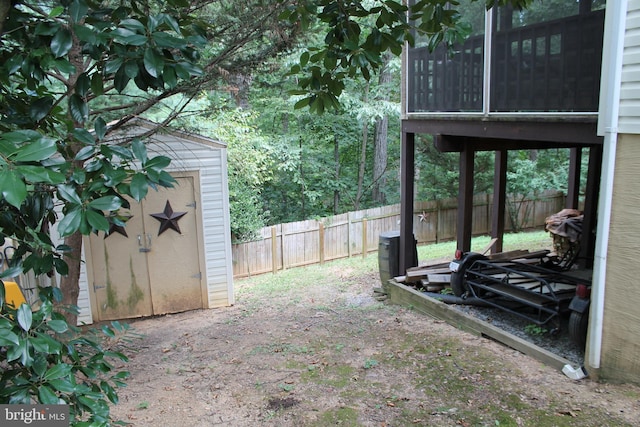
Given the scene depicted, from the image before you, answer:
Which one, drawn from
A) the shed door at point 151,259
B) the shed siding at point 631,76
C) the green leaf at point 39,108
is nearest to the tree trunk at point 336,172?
the shed door at point 151,259

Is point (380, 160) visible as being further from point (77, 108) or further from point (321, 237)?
point (77, 108)

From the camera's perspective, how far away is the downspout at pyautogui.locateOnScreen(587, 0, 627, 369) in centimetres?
387

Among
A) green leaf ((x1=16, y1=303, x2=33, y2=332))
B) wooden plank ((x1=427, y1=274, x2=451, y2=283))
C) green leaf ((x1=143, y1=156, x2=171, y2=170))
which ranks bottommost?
wooden plank ((x1=427, y1=274, x2=451, y2=283))

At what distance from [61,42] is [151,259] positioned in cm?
627

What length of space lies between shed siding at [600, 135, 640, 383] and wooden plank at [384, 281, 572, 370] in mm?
508

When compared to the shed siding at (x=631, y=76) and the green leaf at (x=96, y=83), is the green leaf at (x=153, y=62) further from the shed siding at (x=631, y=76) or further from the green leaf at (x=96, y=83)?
the shed siding at (x=631, y=76)

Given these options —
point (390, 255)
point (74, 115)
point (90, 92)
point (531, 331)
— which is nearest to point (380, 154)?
point (390, 255)

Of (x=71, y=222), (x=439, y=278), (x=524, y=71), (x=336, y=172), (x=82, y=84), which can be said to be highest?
(x=524, y=71)

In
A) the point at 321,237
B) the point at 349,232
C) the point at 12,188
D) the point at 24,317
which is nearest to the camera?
the point at 12,188

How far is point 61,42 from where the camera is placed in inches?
63.2

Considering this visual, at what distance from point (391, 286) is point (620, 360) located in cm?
368

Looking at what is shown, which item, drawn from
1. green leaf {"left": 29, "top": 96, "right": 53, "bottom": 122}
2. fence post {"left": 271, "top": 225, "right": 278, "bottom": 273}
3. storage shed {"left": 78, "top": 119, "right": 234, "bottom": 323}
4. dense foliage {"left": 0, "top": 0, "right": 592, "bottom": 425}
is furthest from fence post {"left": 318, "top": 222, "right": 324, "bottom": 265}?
green leaf {"left": 29, "top": 96, "right": 53, "bottom": 122}

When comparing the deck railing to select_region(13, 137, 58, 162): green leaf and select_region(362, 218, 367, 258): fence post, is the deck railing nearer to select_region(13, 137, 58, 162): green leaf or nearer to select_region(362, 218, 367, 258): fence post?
select_region(13, 137, 58, 162): green leaf

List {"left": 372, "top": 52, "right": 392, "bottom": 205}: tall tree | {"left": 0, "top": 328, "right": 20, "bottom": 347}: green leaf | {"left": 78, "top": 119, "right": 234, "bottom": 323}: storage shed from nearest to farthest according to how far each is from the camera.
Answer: {"left": 0, "top": 328, "right": 20, "bottom": 347}: green leaf < {"left": 78, "top": 119, "right": 234, "bottom": 323}: storage shed < {"left": 372, "top": 52, "right": 392, "bottom": 205}: tall tree
